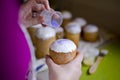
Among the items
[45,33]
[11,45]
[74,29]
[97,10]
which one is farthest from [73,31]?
[11,45]

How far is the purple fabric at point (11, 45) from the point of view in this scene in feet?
1.71

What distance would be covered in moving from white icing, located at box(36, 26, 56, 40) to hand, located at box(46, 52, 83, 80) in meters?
0.24

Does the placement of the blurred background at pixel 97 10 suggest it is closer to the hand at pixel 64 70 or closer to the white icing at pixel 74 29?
the white icing at pixel 74 29

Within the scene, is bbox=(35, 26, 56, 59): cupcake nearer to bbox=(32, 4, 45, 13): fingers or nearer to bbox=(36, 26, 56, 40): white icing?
bbox=(36, 26, 56, 40): white icing

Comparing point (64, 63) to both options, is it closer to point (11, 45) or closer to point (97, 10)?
point (11, 45)

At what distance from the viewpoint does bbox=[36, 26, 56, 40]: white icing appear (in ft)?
2.88

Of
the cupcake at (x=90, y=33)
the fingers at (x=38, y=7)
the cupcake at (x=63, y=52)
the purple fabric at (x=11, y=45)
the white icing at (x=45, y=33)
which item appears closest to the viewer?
the purple fabric at (x=11, y=45)

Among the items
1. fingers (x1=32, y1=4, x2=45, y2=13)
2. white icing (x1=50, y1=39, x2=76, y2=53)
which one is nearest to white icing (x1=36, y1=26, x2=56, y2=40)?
fingers (x1=32, y1=4, x2=45, y2=13)

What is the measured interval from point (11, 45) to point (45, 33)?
0.34 m

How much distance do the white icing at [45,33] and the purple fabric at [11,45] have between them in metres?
0.25

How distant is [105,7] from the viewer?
3.59 feet

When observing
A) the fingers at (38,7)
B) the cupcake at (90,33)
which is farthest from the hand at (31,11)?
the cupcake at (90,33)

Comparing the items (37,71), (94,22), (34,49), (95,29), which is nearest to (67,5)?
(94,22)

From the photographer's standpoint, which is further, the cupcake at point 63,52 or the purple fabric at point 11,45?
the cupcake at point 63,52
